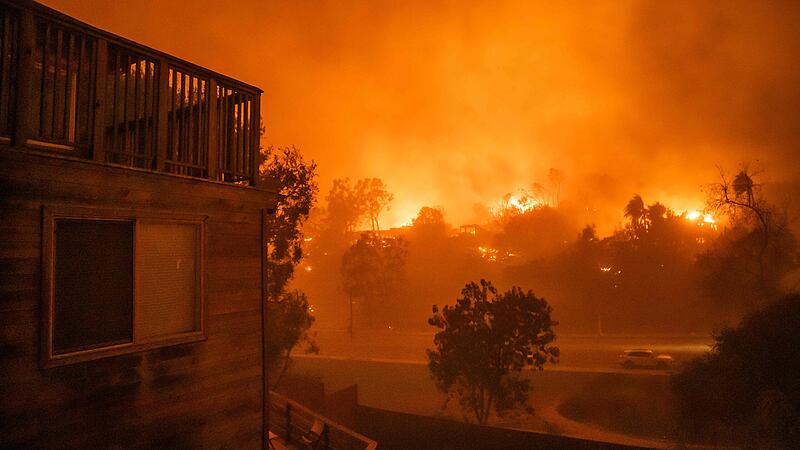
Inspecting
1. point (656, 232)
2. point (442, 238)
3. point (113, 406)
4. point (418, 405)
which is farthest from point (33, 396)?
point (442, 238)

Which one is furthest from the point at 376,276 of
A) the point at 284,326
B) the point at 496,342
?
the point at 496,342

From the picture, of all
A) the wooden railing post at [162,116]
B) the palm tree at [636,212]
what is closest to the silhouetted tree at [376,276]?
the palm tree at [636,212]

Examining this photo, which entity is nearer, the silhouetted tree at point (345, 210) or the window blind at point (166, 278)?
the window blind at point (166, 278)

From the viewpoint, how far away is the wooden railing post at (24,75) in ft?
13.2

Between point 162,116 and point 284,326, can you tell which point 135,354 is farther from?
point 284,326

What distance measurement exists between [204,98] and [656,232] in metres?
49.7

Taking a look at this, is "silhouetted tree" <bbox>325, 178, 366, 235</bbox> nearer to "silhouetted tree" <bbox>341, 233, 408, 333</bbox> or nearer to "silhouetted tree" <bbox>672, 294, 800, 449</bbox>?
"silhouetted tree" <bbox>341, 233, 408, 333</bbox>

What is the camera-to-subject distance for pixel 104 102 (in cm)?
473

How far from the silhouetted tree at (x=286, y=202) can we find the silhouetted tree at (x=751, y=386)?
1946cm

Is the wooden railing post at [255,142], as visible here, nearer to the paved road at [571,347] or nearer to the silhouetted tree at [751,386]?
the silhouetted tree at [751,386]

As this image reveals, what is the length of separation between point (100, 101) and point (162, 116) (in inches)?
26.2

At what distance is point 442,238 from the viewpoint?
6153cm

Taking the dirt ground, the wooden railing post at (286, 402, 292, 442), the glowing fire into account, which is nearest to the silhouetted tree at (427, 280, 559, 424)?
the dirt ground

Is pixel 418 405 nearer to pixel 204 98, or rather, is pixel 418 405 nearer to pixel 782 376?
pixel 782 376
